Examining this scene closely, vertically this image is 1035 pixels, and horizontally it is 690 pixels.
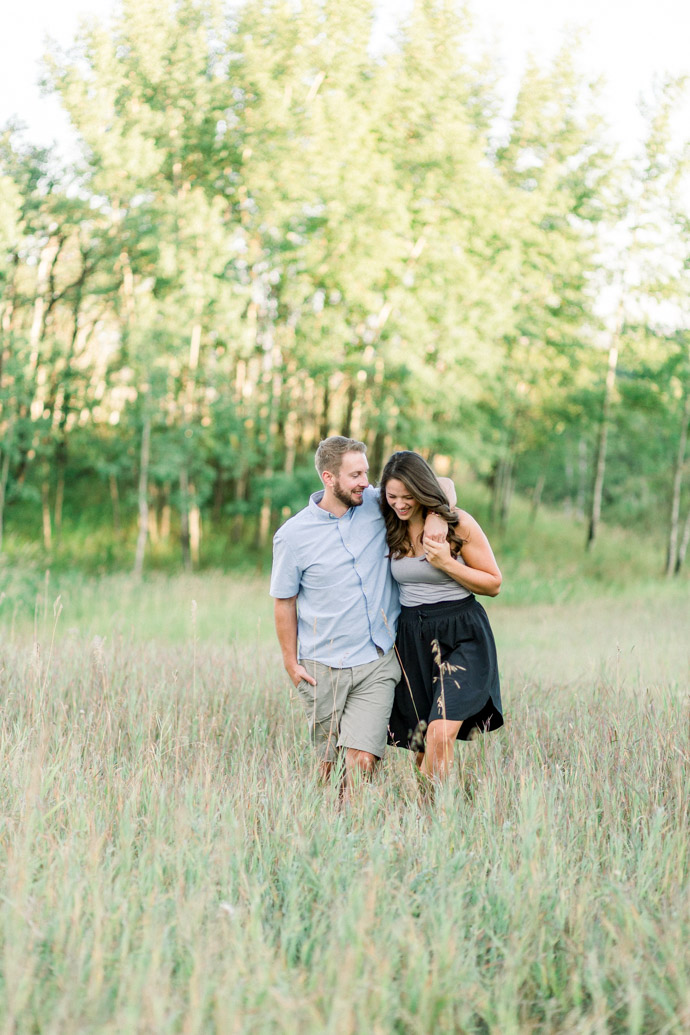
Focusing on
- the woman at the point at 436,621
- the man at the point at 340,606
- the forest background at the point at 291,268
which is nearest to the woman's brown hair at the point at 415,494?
the woman at the point at 436,621

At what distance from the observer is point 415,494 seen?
414cm

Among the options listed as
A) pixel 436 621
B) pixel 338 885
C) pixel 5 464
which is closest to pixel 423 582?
pixel 436 621

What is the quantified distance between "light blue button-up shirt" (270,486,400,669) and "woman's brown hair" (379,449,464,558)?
12 cm

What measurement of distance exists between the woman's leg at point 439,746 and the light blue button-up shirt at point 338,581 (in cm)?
54

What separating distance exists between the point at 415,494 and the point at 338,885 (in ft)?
6.48

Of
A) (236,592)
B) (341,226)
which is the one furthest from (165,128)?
(236,592)

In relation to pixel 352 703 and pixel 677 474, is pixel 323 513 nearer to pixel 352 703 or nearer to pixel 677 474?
pixel 352 703

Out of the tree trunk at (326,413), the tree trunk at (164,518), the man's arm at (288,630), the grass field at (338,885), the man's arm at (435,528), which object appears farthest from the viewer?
the tree trunk at (326,413)

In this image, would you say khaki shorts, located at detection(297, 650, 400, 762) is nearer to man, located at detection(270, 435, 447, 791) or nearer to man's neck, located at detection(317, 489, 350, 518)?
man, located at detection(270, 435, 447, 791)

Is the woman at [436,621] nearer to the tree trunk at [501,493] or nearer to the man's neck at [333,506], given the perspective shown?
the man's neck at [333,506]

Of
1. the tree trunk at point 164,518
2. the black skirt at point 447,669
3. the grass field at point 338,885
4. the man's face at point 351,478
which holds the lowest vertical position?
the tree trunk at point 164,518

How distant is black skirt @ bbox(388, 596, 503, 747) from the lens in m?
4.11

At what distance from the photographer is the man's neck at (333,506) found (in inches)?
173

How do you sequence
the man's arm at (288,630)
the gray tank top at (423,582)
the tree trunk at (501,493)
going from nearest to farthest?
the gray tank top at (423,582) < the man's arm at (288,630) < the tree trunk at (501,493)
